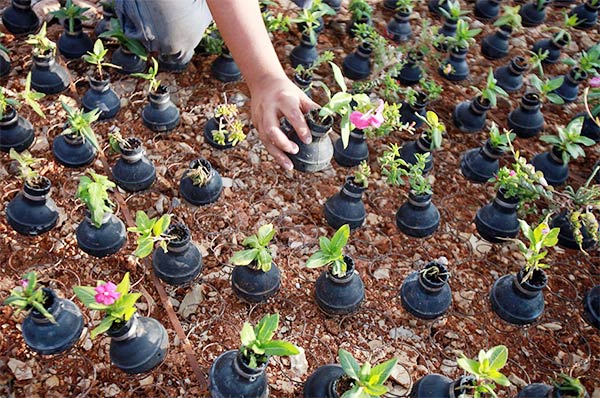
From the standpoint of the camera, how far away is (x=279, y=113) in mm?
1948

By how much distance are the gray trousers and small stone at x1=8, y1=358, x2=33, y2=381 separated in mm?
1503

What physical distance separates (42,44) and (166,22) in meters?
0.55

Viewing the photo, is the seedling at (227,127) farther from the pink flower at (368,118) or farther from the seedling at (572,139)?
the seedling at (572,139)

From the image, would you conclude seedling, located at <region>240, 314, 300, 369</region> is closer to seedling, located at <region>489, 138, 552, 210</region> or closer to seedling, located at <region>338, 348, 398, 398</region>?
seedling, located at <region>338, 348, 398, 398</region>

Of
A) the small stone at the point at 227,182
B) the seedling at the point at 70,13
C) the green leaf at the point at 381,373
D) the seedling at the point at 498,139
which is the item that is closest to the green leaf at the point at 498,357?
the green leaf at the point at 381,373

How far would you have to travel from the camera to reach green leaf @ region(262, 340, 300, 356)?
1.68 meters

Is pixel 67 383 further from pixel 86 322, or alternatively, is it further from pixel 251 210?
pixel 251 210

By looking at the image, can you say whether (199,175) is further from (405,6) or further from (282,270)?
(405,6)

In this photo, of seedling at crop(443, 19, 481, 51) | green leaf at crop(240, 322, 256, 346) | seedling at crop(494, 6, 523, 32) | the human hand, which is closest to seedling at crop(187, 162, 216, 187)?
the human hand

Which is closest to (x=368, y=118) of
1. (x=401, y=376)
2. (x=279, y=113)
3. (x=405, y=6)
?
(x=279, y=113)

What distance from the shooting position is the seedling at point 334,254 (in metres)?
2.03

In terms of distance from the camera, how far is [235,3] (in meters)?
2.01

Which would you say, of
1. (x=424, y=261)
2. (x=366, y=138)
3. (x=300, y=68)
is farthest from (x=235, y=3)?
(x=424, y=261)

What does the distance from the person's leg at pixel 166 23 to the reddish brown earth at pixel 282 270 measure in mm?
234
